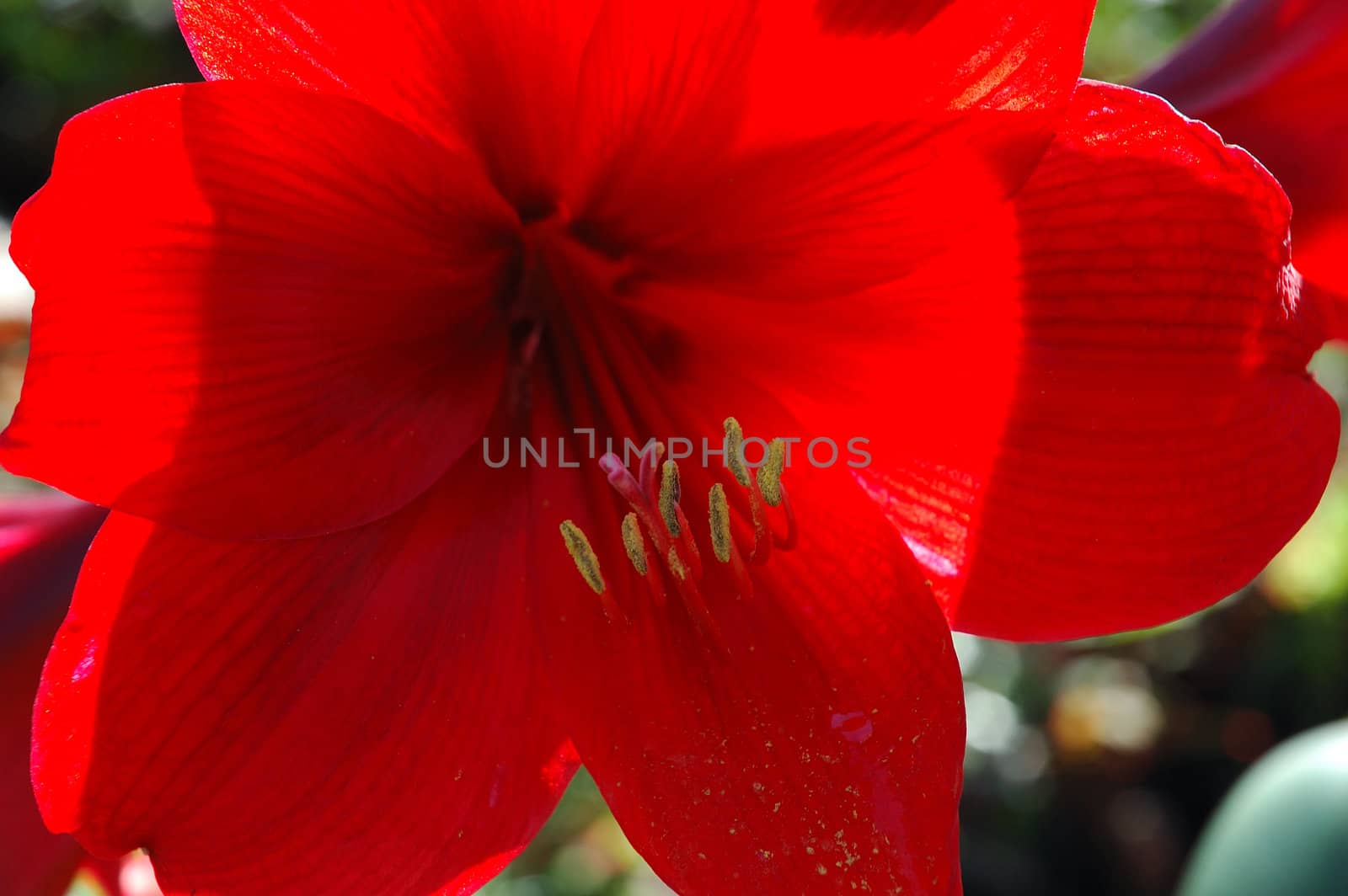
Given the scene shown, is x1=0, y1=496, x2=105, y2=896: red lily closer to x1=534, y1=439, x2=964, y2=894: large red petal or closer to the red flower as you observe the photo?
the red flower

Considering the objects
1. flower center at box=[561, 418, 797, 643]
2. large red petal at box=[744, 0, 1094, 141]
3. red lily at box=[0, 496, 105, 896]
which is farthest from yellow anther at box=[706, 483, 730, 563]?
red lily at box=[0, 496, 105, 896]

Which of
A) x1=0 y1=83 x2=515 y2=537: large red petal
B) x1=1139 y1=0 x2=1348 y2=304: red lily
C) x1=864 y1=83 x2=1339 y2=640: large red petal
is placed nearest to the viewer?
x1=0 y1=83 x2=515 y2=537: large red petal

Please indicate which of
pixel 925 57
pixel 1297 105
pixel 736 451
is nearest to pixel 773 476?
pixel 736 451

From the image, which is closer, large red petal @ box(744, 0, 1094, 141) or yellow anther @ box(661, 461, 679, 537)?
large red petal @ box(744, 0, 1094, 141)

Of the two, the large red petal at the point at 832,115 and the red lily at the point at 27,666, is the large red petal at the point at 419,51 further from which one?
the red lily at the point at 27,666

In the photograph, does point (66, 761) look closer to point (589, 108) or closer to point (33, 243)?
point (33, 243)

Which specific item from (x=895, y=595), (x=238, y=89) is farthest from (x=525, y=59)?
(x=895, y=595)

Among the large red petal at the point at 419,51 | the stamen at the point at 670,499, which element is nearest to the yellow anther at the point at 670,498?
the stamen at the point at 670,499

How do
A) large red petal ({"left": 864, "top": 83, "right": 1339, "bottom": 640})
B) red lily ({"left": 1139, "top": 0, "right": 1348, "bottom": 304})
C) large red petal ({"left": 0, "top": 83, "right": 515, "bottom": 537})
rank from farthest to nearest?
red lily ({"left": 1139, "top": 0, "right": 1348, "bottom": 304})
large red petal ({"left": 864, "top": 83, "right": 1339, "bottom": 640})
large red petal ({"left": 0, "top": 83, "right": 515, "bottom": 537})

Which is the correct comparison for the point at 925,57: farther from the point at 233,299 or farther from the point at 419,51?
the point at 233,299
